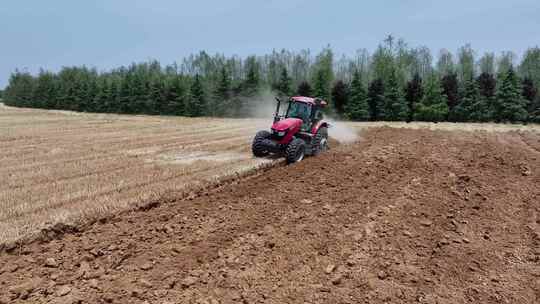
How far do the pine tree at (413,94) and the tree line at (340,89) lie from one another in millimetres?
103

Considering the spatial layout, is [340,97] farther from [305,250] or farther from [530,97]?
[305,250]

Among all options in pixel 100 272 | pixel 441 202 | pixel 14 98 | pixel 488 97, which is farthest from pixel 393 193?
pixel 14 98

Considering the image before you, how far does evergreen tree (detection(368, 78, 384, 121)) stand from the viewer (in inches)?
1540

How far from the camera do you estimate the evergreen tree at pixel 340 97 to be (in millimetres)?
41519

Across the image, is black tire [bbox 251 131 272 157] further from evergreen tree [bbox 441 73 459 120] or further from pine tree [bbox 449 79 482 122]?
evergreen tree [bbox 441 73 459 120]

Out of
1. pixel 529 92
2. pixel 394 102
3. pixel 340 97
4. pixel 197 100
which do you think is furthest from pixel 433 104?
pixel 197 100

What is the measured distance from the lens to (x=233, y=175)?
30.5ft

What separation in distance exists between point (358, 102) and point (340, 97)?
106 inches

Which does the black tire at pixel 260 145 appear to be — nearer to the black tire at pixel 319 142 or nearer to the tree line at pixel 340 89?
the black tire at pixel 319 142

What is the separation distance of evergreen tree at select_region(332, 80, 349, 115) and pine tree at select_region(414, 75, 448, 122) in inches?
314

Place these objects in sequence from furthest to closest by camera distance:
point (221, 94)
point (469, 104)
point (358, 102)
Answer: point (221, 94) → point (358, 102) → point (469, 104)

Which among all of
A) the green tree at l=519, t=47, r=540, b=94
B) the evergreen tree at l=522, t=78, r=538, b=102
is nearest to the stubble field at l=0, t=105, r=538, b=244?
the evergreen tree at l=522, t=78, r=538, b=102

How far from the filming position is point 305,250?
4.91 meters

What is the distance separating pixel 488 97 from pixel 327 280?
40.0m
